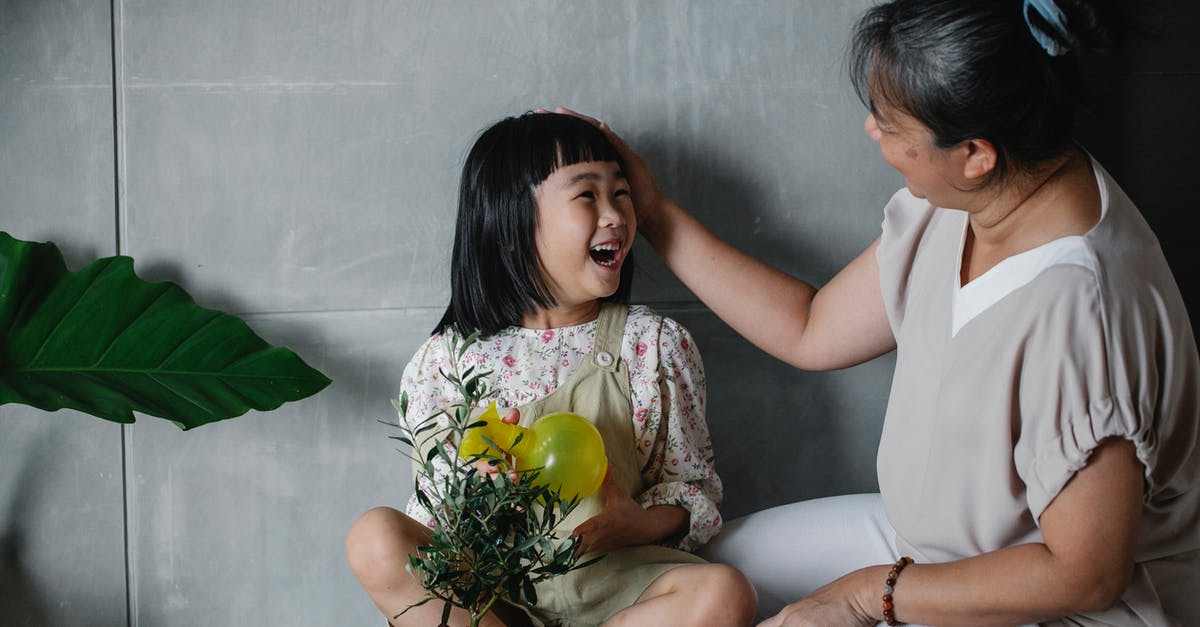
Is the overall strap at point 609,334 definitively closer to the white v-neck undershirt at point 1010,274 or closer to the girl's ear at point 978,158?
the white v-neck undershirt at point 1010,274

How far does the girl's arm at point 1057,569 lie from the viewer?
40.3 inches

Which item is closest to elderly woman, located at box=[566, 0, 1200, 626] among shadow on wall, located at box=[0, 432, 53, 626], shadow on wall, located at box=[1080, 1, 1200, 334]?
shadow on wall, located at box=[1080, 1, 1200, 334]

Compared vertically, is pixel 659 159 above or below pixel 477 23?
below

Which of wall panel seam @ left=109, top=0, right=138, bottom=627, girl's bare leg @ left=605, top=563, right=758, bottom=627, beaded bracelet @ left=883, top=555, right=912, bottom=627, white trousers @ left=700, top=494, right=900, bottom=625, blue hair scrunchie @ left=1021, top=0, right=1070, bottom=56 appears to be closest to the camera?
blue hair scrunchie @ left=1021, top=0, right=1070, bottom=56

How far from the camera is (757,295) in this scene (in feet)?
5.15

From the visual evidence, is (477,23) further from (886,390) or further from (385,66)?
(886,390)

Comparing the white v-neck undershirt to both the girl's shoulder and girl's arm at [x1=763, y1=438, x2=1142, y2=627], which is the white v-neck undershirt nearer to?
girl's arm at [x1=763, y1=438, x2=1142, y2=627]

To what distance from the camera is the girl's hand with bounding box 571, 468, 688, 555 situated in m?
1.41

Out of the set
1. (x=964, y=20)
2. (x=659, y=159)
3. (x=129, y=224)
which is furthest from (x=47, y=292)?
(x=964, y=20)

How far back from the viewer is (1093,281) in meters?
1.03

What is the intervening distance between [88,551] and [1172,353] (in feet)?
5.59

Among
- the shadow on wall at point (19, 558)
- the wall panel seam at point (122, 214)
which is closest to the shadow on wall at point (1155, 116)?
the wall panel seam at point (122, 214)

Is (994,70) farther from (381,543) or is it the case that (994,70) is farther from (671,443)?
(381,543)

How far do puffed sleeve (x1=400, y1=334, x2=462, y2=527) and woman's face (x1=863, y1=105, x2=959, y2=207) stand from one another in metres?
0.76
